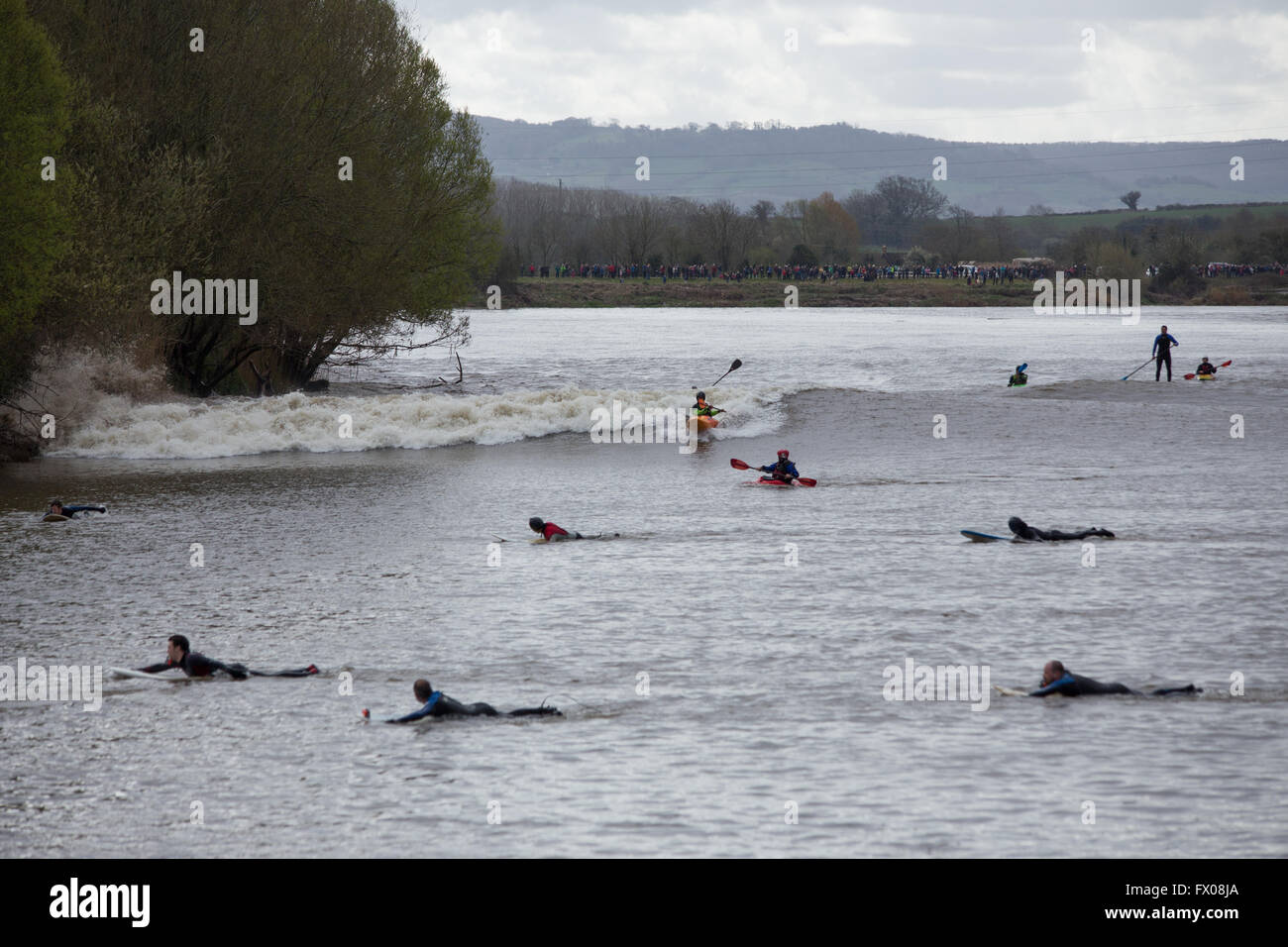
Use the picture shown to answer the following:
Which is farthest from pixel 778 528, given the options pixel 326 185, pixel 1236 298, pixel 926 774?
pixel 1236 298

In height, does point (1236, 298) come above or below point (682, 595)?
above

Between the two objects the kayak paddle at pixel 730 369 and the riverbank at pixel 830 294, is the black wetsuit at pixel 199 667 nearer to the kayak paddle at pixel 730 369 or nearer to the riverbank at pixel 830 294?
the kayak paddle at pixel 730 369

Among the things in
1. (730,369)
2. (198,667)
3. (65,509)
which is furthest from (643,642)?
(730,369)

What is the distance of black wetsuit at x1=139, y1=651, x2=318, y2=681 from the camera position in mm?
13781

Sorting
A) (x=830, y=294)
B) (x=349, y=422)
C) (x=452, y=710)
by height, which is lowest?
(x=452, y=710)

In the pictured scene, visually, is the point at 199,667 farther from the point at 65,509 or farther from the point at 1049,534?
the point at 1049,534

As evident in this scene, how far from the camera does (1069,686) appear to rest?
42.5 ft

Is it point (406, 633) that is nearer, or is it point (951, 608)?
point (406, 633)

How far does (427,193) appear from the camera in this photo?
4928cm

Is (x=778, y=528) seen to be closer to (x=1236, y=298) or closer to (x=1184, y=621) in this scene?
(x=1184, y=621)

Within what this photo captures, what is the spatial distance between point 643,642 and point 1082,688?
4.92 m

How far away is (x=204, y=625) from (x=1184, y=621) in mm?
11989

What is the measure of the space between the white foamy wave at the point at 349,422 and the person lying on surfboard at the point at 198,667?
2156 centimetres

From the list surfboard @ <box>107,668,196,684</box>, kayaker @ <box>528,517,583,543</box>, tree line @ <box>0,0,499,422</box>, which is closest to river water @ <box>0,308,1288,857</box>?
surfboard @ <box>107,668,196,684</box>
